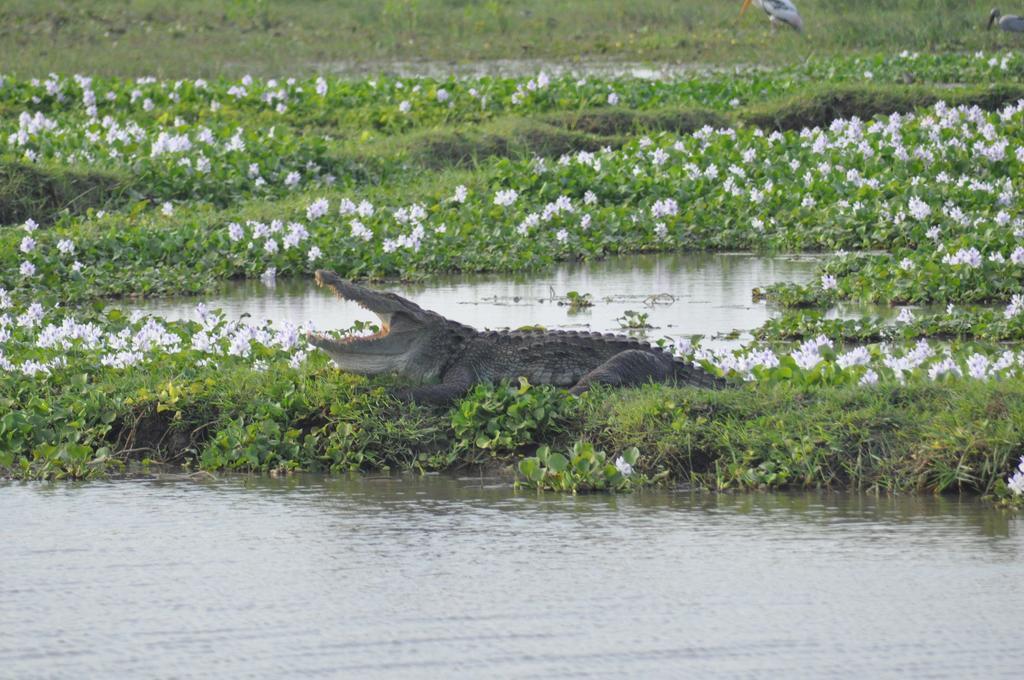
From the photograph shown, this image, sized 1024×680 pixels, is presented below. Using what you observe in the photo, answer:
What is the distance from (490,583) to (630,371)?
2035 mm

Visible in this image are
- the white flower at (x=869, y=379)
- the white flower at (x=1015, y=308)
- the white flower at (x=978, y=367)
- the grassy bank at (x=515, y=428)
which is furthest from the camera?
the white flower at (x=1015, y=308)

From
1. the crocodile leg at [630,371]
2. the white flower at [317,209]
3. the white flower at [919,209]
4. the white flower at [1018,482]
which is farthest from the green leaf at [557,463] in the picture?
the white flower at [317,209]

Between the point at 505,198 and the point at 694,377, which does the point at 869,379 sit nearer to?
the point at 694,377

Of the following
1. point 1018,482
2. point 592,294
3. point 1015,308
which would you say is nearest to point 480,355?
point 1018,482

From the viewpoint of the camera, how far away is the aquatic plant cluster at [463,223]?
721 cm

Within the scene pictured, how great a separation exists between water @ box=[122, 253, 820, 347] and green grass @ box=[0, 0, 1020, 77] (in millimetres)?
12261

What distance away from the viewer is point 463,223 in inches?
487

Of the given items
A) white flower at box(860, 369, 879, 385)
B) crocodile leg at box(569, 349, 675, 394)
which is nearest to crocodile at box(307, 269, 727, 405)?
crocodile leg at box(569, 349, 675, 394)

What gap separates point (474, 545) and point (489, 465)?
3.42 feet

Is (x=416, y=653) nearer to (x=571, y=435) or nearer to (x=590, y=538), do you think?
(x=590, y=538)

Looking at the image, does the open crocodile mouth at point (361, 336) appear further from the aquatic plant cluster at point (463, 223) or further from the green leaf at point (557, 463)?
the green leaf at point (557, 463)

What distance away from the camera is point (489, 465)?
6547 mm

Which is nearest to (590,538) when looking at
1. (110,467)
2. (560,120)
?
(110,467)

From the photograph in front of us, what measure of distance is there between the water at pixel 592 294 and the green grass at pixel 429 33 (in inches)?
483
